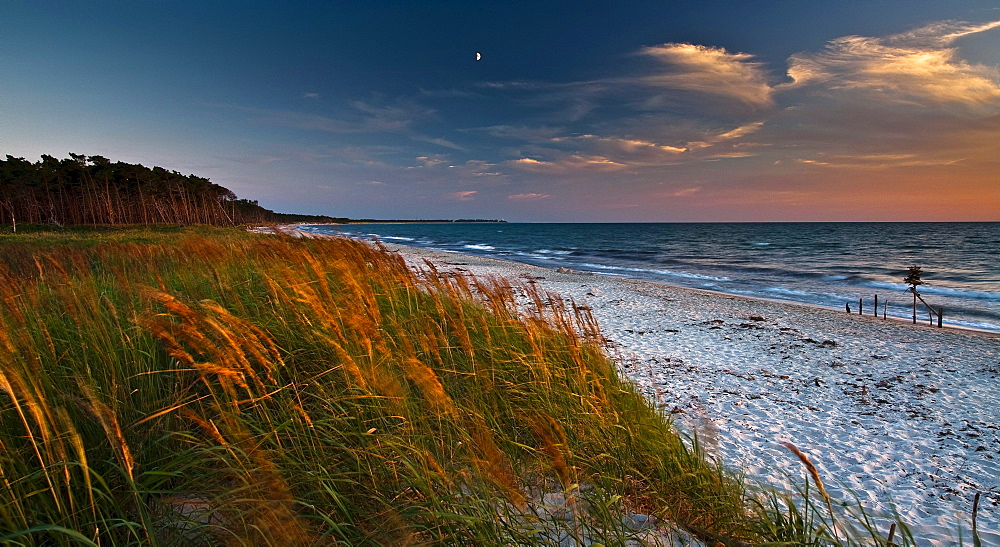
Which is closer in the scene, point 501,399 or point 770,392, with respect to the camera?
point 501,399

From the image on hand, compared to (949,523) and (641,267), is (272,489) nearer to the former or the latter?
(949,523)

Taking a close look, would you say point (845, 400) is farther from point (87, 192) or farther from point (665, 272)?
point (87, 192)

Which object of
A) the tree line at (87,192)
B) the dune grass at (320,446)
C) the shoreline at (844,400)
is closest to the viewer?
the dune grass at (320,446)

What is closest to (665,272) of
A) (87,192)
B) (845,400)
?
(845,400)

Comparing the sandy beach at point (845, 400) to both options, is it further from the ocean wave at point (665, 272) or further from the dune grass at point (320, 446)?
the ocean wave at point (665, 272)

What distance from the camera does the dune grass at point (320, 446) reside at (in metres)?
1.80

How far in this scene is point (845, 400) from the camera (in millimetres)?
6727

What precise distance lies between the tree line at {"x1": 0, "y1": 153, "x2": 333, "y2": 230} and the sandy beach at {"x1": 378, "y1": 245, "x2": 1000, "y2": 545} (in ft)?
132

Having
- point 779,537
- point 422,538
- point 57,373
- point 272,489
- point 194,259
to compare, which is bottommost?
point 779,537

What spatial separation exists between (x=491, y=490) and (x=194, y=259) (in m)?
6.54

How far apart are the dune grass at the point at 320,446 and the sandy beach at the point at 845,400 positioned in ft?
2.25

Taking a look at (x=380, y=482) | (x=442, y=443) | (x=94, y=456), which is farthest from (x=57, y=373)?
(x=442, y=443)

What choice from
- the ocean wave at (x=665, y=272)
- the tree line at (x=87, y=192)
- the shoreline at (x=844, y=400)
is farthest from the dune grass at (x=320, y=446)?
the tree line at (x=87, y=192)

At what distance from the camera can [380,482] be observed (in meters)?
2.20
